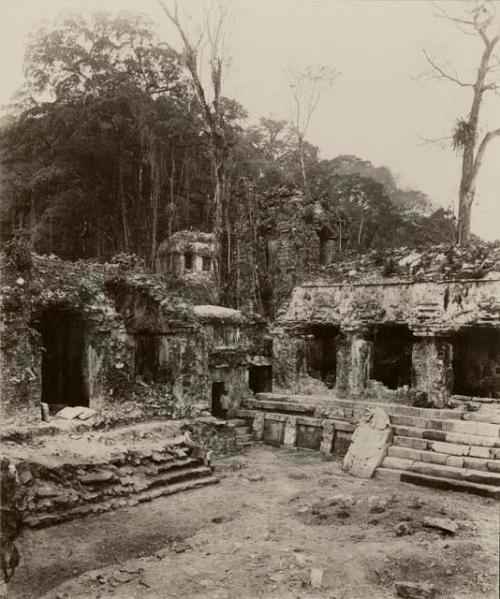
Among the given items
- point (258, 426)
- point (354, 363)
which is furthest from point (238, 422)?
point (354, 363)

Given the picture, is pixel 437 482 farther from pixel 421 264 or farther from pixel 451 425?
pixel 421 264

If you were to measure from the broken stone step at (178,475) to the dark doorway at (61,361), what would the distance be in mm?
3636

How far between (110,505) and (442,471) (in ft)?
21.5

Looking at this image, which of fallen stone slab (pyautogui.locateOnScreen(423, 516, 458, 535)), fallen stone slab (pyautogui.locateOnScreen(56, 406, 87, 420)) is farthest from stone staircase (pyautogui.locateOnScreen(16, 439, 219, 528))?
fallen stone slab (pyautogui.locateOnScreen(423, 516, 458, 535))

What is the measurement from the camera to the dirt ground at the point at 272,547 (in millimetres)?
7480

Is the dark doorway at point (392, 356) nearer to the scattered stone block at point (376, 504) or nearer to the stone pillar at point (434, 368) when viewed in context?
the stone pillar at point (434, 368)

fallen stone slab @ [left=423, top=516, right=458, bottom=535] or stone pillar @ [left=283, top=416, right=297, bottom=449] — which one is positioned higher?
stone pillar @ [left=283, top=416, right=297, bottom=449]

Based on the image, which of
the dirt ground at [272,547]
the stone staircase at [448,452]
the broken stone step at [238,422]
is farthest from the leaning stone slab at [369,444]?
the broken stone step at [238,422]

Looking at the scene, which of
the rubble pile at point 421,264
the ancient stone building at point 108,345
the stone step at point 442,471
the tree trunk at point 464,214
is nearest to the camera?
the stone step at point 442,471

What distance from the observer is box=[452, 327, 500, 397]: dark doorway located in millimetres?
16594

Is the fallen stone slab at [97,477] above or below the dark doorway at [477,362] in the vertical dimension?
below

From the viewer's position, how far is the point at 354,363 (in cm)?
1673

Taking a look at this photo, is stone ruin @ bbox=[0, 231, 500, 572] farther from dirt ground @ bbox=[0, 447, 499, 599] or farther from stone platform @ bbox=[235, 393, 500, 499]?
dirt ground @ bbox=[0, 447, 499, 599]

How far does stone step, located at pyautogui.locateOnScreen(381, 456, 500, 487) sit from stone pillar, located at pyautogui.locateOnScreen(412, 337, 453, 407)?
9.23 feet
